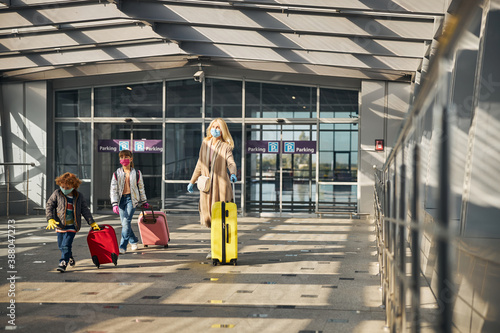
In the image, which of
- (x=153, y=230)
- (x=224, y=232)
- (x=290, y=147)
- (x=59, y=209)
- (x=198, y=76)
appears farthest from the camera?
(x=290, y=147)

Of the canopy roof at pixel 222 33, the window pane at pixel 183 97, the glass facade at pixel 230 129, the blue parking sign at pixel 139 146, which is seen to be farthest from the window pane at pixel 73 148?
the window pane at pixel 183 97

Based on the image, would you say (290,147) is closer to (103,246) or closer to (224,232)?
(224,232)

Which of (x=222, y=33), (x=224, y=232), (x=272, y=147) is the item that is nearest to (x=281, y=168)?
(x=272, y=147)

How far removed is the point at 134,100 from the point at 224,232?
10274mm

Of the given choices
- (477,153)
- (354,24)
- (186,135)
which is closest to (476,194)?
(477,153)

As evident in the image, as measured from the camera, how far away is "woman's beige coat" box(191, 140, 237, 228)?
8.19m

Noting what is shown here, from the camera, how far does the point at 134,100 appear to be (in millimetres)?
17172

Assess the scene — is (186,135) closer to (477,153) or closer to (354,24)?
(354,24)

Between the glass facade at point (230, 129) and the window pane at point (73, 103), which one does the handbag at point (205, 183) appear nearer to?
the glass facade at point (230, 129)

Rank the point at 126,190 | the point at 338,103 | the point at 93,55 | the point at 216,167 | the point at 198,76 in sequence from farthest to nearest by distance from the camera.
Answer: the point at 338,103 → the point at 198,76 → the point at 93,55 → the point at 126,190 → the point at 216,167

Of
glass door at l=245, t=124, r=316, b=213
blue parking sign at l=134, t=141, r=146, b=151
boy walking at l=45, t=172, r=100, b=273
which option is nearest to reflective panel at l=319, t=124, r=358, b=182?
glass door at l=245, t=124, r=316, b=213

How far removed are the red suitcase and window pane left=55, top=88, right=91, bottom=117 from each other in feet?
33.4

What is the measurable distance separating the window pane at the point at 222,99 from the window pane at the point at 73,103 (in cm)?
344

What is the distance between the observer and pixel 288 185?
16.8 meters
